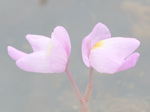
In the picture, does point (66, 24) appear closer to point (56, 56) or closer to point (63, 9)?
point (63, 9)

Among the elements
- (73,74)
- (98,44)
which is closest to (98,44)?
(98,44)

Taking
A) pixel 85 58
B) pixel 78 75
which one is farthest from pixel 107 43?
pixel 78 75

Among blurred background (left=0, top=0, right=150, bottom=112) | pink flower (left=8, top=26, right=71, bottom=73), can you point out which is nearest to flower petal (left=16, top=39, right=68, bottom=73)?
pink flower (left=8, top=26, right=71, bottom=73)

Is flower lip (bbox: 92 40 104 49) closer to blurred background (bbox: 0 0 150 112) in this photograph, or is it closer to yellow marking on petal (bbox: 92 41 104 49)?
yellow marking on petal (bbox: 92 41 104 49)

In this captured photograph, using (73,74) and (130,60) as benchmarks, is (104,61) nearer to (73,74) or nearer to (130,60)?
(130,60)

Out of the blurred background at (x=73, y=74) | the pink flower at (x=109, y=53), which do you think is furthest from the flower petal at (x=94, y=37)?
the blurred background at (x=73, y=74)
